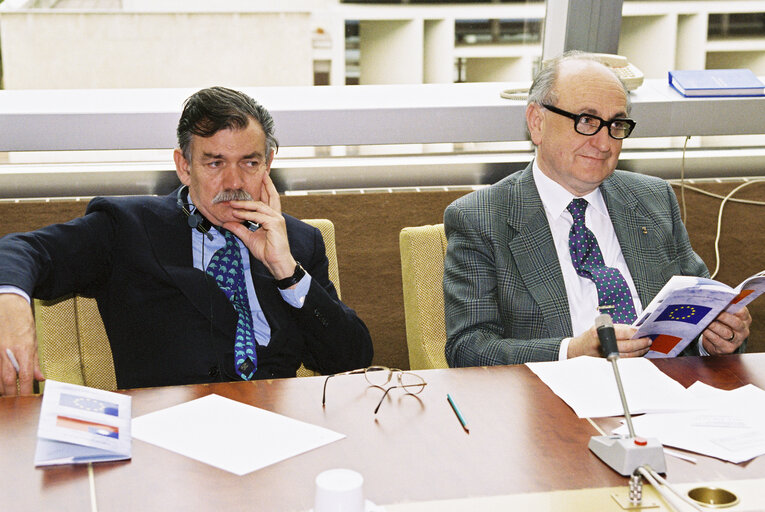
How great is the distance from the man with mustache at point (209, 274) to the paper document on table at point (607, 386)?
0.63 meters

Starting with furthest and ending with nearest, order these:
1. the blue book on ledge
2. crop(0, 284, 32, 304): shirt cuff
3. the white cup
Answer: the blue book on ledge, crop(0, 284, 32, 304): shirt cuff, the white cup

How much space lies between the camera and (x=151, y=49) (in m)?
3.43

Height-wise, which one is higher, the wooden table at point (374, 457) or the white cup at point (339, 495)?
the white cup at point (339, 495)

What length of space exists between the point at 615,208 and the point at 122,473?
1.66m

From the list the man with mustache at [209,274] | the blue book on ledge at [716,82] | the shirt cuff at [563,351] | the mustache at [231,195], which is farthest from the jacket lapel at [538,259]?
the blue book on ledge at [716,82]

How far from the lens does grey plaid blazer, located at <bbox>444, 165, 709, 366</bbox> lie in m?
2.26

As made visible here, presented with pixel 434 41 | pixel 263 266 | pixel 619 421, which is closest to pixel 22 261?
pixel 263 266

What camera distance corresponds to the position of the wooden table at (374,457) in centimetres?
131

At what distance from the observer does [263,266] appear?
229 cm

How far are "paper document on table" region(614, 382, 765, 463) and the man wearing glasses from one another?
511 mm

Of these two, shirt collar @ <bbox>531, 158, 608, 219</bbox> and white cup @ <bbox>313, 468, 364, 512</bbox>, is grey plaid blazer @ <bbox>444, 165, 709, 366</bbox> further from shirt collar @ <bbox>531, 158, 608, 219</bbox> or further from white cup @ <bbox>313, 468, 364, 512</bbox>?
white cup @ <bbox>313, 468, 364, 512</bbox>

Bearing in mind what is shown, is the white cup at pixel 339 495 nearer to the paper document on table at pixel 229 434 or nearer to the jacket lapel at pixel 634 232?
the paper document on table at pixel 229 434

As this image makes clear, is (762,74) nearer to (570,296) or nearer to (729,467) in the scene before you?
(570,296)

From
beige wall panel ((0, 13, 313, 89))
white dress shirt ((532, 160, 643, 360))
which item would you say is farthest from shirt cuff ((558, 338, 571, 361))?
→ beige wall panel ((0, 13, 313, 89))
